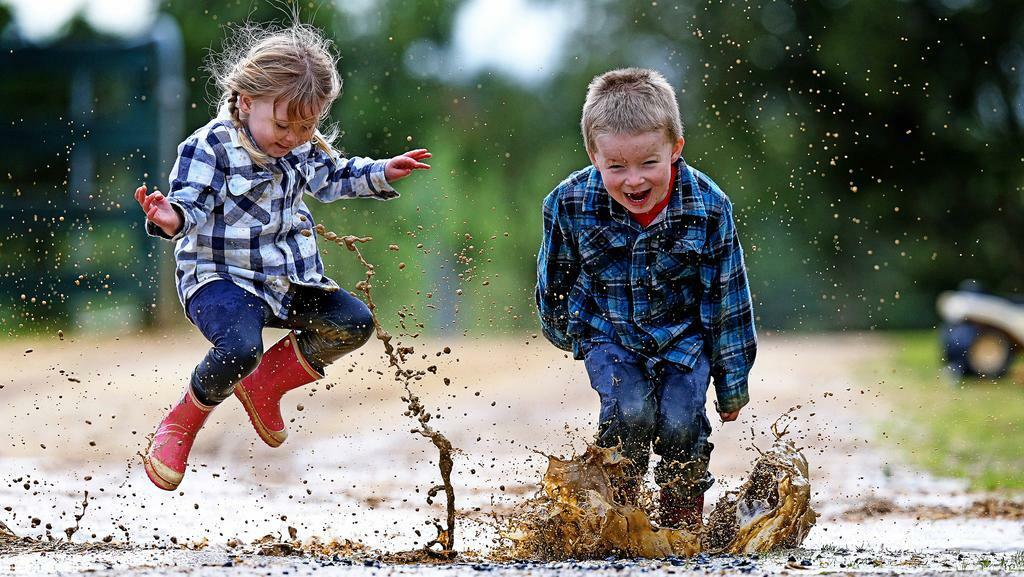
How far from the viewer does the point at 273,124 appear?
4.62 metres

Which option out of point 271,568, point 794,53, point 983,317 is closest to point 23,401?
point 271,568

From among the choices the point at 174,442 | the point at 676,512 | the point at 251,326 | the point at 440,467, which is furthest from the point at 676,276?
the point at 174,442

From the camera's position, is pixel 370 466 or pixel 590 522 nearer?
pixel 590 522

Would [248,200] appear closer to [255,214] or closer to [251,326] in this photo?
[255,214]

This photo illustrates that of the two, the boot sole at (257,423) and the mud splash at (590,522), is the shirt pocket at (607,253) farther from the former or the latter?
the boot sole at (257,423)

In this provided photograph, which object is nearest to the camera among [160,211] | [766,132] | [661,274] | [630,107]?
[160,211]

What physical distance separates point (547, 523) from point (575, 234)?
3.16 ft

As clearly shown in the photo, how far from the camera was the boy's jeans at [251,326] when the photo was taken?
456 centimetres

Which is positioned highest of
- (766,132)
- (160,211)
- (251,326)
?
(766,132)

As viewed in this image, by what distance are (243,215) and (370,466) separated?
3.24 m

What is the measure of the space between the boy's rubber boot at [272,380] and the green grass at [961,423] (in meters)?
3.62

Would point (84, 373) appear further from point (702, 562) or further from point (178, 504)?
point (702, 562)

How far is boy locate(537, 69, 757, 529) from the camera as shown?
14.6 feet

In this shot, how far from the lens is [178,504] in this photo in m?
6.04
